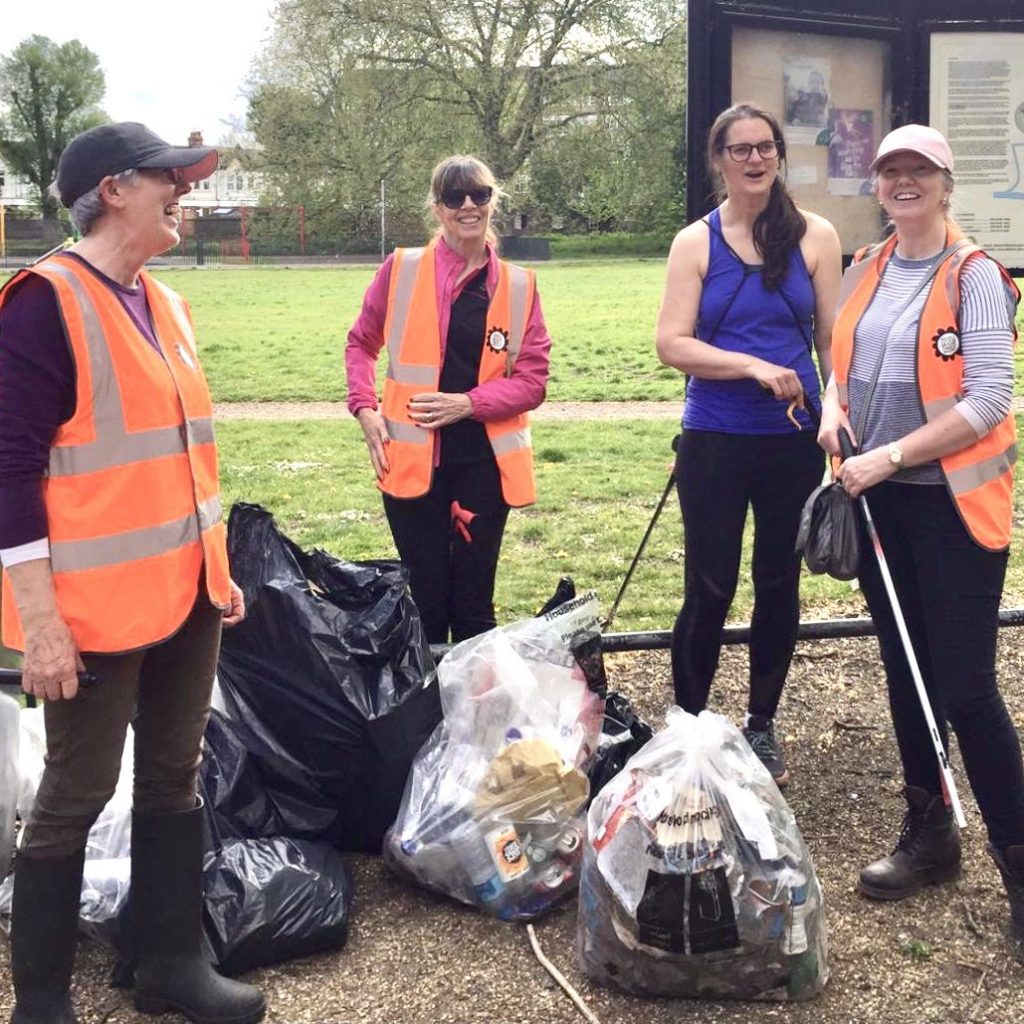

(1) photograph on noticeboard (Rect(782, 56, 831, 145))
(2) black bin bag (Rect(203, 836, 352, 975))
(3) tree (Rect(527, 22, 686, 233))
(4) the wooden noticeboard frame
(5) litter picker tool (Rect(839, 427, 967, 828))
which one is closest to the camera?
(2) black bin bag (Rect(203, 836, 352, 975))

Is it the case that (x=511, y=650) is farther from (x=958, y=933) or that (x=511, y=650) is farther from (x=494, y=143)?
(x=494, y=143)

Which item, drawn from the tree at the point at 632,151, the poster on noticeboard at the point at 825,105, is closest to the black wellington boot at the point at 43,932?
the poster on noticeboard at the point at 825,105

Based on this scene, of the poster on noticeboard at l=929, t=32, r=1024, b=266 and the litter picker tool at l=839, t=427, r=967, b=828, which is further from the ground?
the poster on noticeboard at l=929, t=32, r=1024, b=266

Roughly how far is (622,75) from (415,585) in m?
46.9

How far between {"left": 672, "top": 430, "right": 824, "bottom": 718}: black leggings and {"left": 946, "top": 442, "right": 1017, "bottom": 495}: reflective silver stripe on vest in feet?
2.37

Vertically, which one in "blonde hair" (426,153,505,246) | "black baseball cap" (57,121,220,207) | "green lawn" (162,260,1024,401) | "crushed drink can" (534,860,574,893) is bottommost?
"crushed drink can" (534,860,574,893)

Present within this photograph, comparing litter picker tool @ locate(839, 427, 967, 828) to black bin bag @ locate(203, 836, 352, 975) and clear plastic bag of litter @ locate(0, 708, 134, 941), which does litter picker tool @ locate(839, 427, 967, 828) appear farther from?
clear plastic bag of litter @ locate(0, 708, 134, 941)

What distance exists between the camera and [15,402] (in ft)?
7.88

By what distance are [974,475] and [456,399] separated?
1.50 m

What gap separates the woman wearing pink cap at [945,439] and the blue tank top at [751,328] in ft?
1.47

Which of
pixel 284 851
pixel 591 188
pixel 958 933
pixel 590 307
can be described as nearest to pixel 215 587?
pixel 284 851

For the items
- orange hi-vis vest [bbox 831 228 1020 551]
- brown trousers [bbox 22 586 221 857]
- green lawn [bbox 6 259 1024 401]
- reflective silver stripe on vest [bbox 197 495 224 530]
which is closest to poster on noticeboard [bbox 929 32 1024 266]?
orange hi-vis vest [bbox 831 228 1020 551]

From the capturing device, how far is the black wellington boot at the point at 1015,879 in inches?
121

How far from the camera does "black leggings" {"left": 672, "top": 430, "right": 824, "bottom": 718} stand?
12.2 ft
